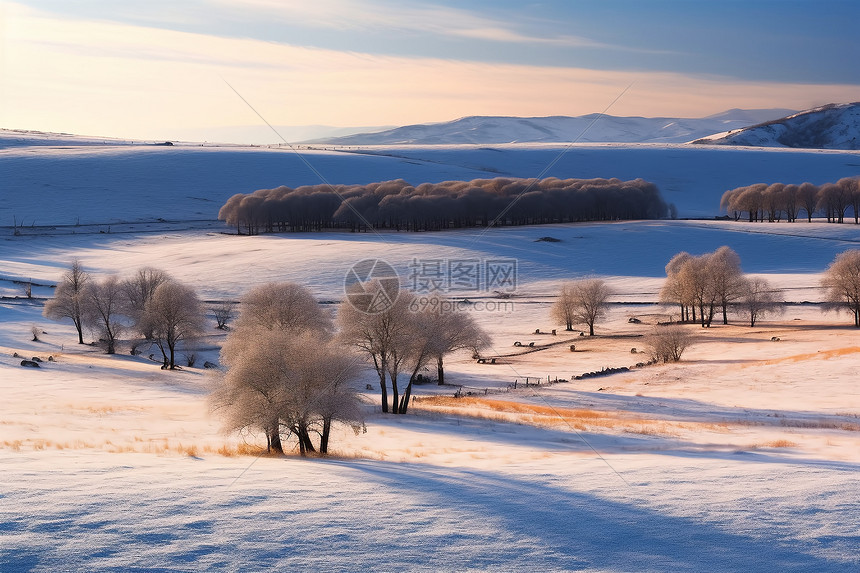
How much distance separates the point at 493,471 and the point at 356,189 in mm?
153266

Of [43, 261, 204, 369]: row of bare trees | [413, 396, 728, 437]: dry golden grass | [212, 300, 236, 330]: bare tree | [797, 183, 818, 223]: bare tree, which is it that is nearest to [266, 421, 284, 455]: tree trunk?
[413, 396, 728, 437]: dry golden grass

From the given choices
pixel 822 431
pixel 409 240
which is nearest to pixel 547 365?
pixel 822 431

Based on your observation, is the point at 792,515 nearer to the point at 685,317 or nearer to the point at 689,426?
the point at 689,426

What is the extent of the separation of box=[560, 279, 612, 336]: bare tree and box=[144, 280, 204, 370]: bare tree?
38575mm

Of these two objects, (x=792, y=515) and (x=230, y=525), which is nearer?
(x=230, y=525)

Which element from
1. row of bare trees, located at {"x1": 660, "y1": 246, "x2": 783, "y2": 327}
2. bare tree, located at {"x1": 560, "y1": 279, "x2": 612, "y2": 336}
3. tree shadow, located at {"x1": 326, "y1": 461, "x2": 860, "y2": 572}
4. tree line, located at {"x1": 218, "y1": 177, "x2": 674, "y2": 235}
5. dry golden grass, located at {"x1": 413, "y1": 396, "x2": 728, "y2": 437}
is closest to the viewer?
tree shadow, located at {"x1": 326, "y1": 461, "x2": 860, "y2": 572}

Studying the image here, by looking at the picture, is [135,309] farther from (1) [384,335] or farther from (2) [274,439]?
(2) [274,439]

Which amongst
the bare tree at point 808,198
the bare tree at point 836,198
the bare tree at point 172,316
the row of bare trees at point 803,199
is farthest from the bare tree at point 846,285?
the bare tree at point 808,198

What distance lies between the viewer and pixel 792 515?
1683 centimetres

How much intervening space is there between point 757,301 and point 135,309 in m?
64.7

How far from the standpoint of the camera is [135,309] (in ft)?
230

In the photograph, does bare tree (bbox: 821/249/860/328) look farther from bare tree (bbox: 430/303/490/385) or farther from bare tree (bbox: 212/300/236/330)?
bare tree (bbox: 212/300/236/330)

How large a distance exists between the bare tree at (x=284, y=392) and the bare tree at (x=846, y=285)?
60.4 m

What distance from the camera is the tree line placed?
155m
